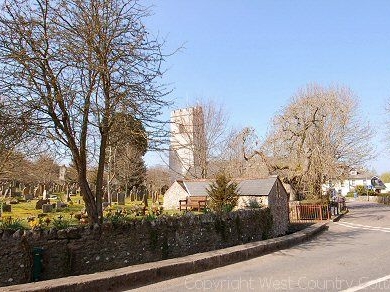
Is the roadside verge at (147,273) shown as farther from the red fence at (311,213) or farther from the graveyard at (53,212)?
the red fence at (311,213)

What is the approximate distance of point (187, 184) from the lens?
2833cm

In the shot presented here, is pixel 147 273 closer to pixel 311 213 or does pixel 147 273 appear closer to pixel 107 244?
pixel 107 244

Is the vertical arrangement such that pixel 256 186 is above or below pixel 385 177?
below

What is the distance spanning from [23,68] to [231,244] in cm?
890

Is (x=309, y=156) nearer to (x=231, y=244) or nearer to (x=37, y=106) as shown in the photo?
(x=231, y=244)

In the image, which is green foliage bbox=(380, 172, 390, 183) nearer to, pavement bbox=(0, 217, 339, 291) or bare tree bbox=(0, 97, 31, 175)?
pavement bbox=(0, 217, 339, 291)

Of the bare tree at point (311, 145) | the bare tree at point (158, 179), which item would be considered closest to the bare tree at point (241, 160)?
the bare tree at point (311, 145)

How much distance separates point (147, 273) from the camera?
24.5 ft

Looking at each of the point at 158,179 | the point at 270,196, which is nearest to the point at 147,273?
the point at 270,196

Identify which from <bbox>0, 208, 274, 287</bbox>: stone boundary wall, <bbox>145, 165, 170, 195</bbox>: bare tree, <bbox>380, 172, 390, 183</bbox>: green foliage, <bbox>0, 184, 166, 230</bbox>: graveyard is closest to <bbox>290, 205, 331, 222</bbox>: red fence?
<bbox>0, 184, 166, 230</bbox>: graveyard

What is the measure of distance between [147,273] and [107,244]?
1.53 meters

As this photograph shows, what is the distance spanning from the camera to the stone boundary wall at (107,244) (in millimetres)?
6941

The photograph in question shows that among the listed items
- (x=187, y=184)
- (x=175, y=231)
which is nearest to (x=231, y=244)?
(x=175, y=231)

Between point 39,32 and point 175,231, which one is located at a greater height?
point 39,32
